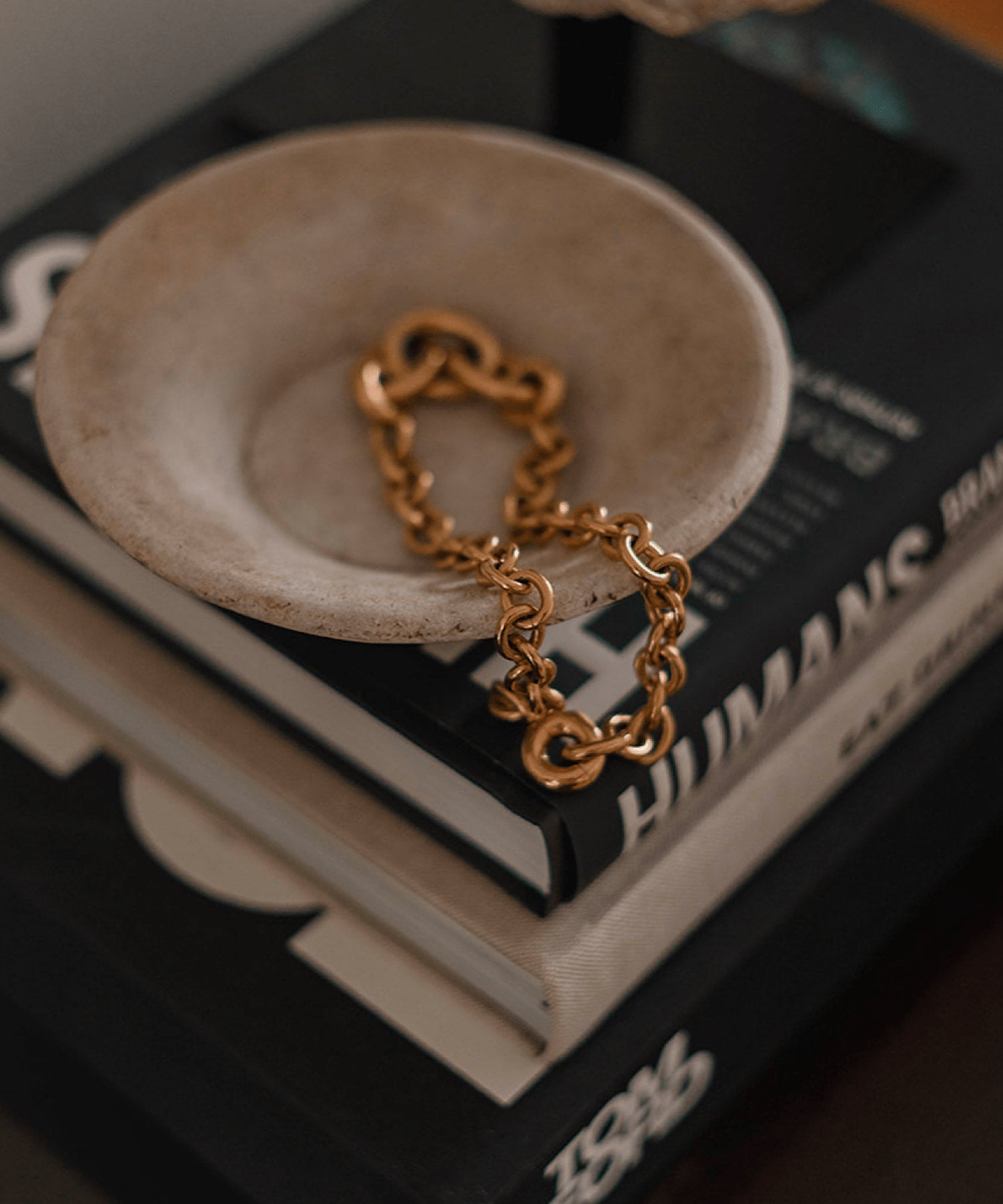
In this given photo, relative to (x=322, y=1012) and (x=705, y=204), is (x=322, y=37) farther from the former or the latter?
(x=322, y=1012)

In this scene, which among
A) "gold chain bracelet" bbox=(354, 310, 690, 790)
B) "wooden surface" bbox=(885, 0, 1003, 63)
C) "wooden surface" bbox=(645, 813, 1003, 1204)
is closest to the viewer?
"gold chain bracelet" bbox=(354, 310, 690, 790)

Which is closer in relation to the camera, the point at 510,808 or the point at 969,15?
the point at 510,808

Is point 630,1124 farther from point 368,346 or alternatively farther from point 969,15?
point 969,15

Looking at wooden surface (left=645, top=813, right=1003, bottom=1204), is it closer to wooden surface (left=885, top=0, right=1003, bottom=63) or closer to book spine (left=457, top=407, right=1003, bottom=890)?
book spine (left=457, top=407, right=1003, bottom=890)

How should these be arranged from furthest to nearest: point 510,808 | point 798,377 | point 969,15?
1. point 969,15
2. point 798,377
3. point 510,808

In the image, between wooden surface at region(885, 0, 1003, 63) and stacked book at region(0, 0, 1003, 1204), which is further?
wooden surface at region(885, 0, 1003, 63)

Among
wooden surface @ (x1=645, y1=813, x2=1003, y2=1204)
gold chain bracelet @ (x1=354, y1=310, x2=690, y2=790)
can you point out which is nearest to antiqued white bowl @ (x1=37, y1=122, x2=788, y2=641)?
gold chain bracelet @ (x1=354, y1=310, x2=690, y2=790)

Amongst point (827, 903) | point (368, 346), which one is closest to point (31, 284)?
point (368, 346)
